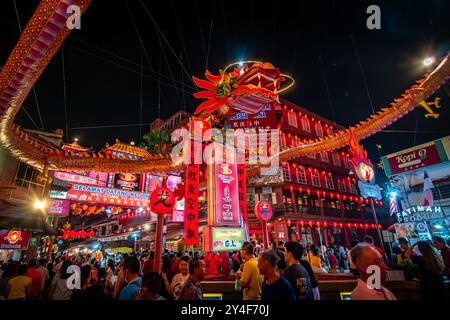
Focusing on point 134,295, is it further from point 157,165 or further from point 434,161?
point 434,161

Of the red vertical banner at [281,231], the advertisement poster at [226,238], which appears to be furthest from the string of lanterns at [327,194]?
the advertisement poster at [226,238]

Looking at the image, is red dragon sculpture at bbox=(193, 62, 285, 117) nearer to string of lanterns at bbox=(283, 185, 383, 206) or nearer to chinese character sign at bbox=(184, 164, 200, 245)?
chinese character sign at bbox=(184, 164, 200, 245)

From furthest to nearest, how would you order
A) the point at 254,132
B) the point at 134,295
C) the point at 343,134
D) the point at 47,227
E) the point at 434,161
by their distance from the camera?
the point at 254,132
the point at 434,161
the point at 47,227
the point at 343,134
the point at 134,295

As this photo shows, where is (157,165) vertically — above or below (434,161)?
below

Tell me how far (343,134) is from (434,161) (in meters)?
16.9

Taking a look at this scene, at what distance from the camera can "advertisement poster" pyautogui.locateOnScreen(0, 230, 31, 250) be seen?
13070 mm

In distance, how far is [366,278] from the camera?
2.14m

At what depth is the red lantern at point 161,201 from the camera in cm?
676

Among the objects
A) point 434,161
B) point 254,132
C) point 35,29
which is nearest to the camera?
point 35,29

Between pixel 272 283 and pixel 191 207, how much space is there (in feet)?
21.6

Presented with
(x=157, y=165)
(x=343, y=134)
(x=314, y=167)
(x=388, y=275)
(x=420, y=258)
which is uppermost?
(x=314, y=167)

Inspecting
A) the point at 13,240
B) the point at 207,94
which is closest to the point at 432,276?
the point at 207,94
